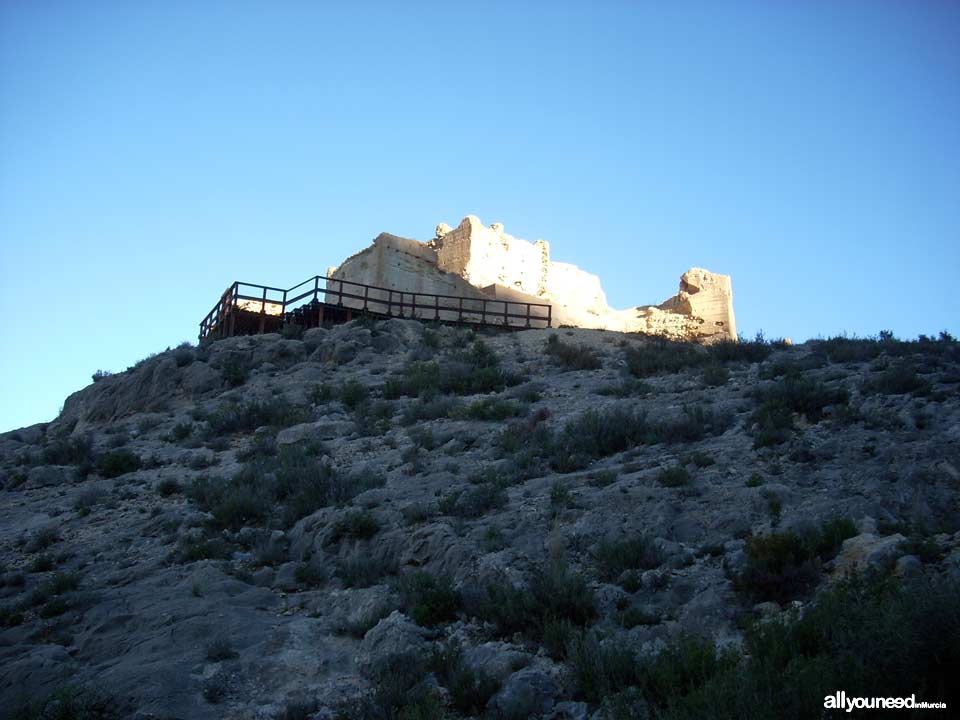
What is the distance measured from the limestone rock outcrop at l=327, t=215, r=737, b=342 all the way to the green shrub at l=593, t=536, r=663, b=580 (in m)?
22.3

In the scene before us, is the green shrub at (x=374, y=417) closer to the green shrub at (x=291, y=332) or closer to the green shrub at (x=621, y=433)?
the green shrub at (x=621, y=433)

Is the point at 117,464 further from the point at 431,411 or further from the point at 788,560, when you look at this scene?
the point at 788,560

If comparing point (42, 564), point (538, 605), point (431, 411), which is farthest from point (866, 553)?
point (431, 411)

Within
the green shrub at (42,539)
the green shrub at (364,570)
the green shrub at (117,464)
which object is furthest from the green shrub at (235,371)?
the green shrub at (364,570)

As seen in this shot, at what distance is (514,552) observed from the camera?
965cm

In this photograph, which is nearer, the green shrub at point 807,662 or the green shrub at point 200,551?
the green shrub at point 807,662

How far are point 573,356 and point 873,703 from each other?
15.7 meters

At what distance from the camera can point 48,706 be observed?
7.34m

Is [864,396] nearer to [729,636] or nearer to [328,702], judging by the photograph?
[729,636]

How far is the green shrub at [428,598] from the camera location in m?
8.60

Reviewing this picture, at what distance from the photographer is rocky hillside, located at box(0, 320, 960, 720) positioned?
22.0ft

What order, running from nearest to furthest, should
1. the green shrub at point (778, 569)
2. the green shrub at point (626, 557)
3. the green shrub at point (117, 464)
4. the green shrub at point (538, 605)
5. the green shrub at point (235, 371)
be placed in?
1. the green shrub at point (778, 569)
2. the green shrub at point (538, 605)
3. the green shrub at point (626, 557)
4. the green shrub at point (117, 464)
5. the green shrub at point (235, 371)

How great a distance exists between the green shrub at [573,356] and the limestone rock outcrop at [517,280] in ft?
30.3

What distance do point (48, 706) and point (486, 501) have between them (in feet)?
17.9
